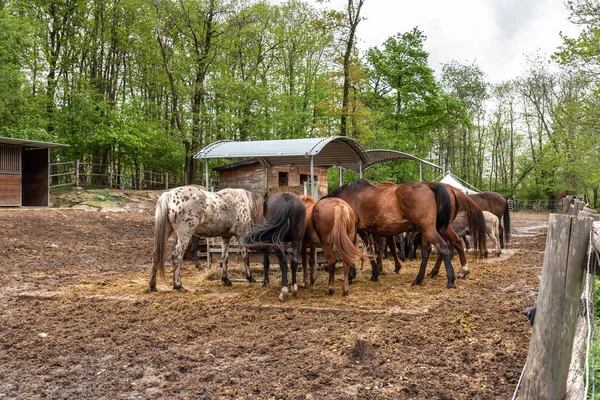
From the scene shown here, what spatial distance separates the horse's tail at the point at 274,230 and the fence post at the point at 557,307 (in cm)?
455

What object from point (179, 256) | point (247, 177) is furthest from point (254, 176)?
point (179, 256)

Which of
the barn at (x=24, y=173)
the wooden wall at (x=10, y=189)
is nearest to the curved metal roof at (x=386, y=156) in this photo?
the barn at (x=24, y=173)

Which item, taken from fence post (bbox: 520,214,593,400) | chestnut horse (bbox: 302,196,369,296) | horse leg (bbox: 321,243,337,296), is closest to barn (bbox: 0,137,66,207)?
chestnut horse (bbox: 302,196,369,296)

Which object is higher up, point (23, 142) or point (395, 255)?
point (23, 142)

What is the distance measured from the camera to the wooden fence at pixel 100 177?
82.0 feet

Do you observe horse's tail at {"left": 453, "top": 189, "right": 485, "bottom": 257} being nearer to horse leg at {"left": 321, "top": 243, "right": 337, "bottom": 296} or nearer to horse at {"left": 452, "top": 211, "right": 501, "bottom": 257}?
horse at {"left": 452, "top": 211, "right": 501, "bottom": 257}

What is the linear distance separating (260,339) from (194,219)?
3131mm

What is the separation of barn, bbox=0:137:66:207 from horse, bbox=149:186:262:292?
1319 cm

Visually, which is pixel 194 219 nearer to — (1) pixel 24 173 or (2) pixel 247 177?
(2) pixel 247 177

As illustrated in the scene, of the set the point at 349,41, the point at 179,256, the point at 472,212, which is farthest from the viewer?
the point at 349,41

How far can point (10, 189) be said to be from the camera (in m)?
18.6

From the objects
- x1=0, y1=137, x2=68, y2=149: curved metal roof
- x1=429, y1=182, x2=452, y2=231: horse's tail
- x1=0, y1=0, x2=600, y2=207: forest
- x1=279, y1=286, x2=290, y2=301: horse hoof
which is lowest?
x1=279, y1=286, x2=290, y2=301: horse hoof

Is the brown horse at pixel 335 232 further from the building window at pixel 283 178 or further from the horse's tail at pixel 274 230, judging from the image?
Answer: the building window at pixel 283 178

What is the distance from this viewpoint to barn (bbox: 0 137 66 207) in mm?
18453
